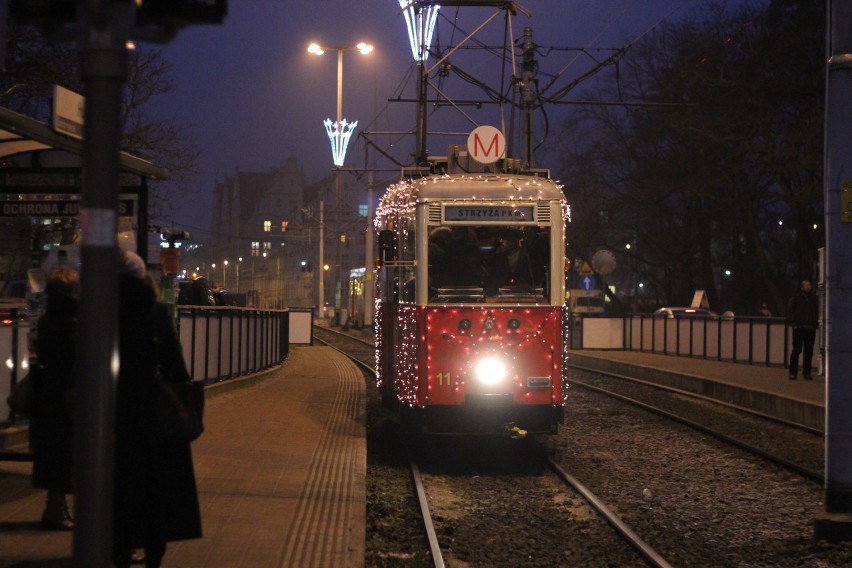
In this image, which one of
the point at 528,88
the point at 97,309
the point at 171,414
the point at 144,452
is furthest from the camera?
the point at 528,88

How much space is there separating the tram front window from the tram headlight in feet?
2.14

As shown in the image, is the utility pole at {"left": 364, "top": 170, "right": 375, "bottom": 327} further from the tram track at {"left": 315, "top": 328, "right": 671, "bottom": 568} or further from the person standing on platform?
the tram track at {"left": 315, "top": 328, "right": 671, "bottom": 568}

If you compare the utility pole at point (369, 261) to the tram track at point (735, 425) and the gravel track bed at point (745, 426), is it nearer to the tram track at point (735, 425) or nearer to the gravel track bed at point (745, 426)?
the tram track at point (735, 425)

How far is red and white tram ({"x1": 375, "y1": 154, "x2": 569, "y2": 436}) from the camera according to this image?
36.9 feet

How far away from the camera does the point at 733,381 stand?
2047 cm

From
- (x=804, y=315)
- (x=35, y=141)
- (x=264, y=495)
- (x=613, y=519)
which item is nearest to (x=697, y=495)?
(x=613, y=519)

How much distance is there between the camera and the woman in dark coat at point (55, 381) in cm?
563

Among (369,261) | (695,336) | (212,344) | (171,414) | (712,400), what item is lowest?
(712,400)

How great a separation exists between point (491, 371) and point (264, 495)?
3438 mm

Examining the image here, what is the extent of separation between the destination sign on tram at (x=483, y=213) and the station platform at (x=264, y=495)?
8.85 ft

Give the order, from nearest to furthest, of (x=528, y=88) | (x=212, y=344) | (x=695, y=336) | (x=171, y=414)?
(x=171, y=414), (x=212, y=344), (x=528, y=88), (x=695, y=336)

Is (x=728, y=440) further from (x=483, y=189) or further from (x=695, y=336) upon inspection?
(x=695, y=336)

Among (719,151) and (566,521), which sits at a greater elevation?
(719,151)

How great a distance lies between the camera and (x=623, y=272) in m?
72.2
